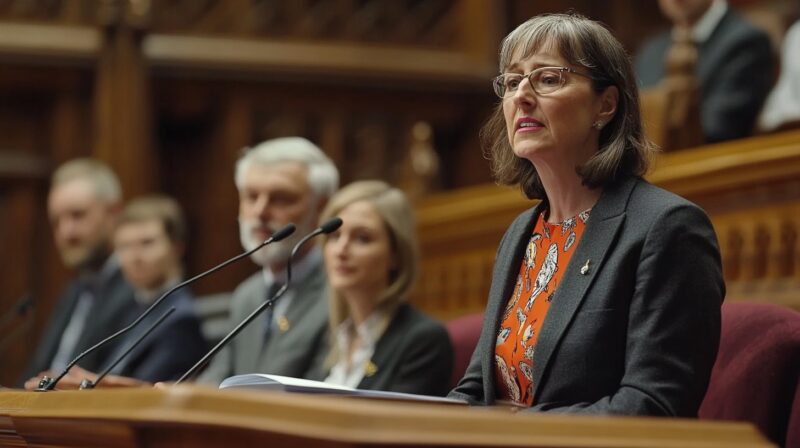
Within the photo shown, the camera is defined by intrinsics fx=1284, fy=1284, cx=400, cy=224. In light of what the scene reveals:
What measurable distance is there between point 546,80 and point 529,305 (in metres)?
0.45

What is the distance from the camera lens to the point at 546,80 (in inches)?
99.7

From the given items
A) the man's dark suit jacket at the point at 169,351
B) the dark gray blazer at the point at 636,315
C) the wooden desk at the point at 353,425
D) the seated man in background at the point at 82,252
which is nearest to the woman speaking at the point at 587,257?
the dark gray blazer at the point at 636,315

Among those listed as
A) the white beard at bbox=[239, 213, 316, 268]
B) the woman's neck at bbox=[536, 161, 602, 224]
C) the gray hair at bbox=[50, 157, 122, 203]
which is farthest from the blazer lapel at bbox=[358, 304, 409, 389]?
the gray hair at bbox=[50, 157, 122, 203]

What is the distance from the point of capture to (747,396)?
268cm

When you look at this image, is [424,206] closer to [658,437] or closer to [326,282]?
[326,282]

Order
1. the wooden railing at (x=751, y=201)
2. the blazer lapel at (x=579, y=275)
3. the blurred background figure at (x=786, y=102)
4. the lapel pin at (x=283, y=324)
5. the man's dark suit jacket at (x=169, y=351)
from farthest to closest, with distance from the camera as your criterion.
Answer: the blurred background figure at (x=786, y=102), the man's dark suit jacket at (x=169, y=351), the lapel pin at (x=283, y=324), the wooden railing at (x=751, y=201), the blazer lapel at (x=579, y=275)

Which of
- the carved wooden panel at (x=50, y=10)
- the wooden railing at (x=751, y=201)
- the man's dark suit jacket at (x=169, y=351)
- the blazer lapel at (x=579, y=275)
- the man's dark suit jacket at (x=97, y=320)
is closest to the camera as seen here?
the blazer lapel at (x=579, y=275)

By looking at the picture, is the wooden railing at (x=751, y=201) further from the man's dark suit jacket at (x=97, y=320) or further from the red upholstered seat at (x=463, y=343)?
the man's dark suit jacket at (x=97, y=320)

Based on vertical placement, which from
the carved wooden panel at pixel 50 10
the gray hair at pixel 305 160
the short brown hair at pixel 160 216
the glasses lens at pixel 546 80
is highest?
the carved wooden panel at pixel 50 10

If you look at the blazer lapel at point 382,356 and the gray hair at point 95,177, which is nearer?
the blazer lapel at point 382,356

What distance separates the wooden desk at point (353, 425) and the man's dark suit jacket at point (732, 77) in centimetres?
339

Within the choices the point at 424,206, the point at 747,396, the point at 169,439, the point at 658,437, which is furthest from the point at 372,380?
the point at 424,206

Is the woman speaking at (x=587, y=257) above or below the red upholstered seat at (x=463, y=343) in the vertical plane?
above

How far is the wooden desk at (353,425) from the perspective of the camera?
4.85 ft
